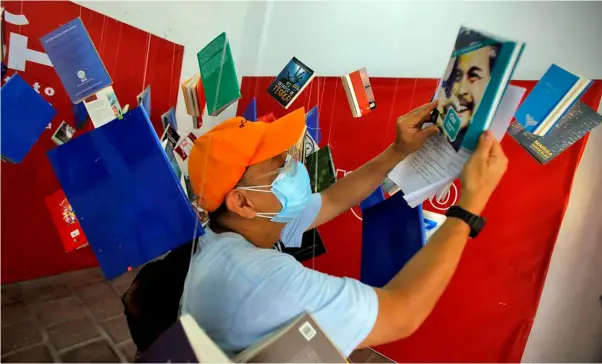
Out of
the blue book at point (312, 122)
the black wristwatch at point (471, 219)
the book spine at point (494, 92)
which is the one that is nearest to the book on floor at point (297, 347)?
the black wristwatch at point (471, 219)

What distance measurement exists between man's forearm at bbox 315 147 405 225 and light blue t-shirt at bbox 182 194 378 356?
0.40m

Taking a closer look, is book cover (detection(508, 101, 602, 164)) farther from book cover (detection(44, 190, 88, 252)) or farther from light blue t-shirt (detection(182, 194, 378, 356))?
book cover (detection(44, 190, 88, 252))

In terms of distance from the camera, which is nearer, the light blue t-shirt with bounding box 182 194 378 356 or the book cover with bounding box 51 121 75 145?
the light blue t-shirt with bounding box 182 194 378 356

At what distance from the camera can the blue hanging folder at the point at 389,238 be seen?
3.27 ft

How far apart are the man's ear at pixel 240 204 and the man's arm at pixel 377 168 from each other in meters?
0.30

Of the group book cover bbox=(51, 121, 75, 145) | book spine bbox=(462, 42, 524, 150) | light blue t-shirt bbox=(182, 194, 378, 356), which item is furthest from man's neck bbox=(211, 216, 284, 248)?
book cover bbox=(51, 121, 75, 145)

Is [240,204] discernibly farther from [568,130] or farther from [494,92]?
[568,130]

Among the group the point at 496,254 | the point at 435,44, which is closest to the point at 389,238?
the point at 496,254

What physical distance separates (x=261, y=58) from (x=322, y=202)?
2.08 meters

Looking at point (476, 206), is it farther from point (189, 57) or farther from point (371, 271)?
point (189, 57)

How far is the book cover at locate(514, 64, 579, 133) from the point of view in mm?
767

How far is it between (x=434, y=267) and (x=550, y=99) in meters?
0.41

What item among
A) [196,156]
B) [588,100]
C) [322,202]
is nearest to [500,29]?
[588,100]

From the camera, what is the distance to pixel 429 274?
0.70 metres
